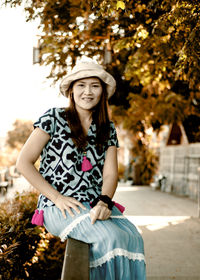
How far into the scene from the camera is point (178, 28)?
3293 millimetres

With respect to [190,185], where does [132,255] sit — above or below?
above

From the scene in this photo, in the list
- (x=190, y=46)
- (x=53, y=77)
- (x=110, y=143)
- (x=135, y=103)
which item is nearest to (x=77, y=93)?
(x=110, y=143)

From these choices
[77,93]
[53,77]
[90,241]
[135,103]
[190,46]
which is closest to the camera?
[90,241]

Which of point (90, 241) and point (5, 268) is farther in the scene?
point (5, 268)

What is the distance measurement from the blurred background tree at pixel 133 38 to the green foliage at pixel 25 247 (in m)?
1.84

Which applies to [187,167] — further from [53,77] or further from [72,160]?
[72,160]

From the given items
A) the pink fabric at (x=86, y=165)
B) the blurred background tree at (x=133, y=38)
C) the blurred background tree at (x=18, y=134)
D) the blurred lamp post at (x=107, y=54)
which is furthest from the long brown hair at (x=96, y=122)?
the blurred background tree at (x=18, y=134)

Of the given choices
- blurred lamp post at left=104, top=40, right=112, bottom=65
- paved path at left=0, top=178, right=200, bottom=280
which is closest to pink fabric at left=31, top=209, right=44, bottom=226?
paved path at left=0, top=178, right=200, bottom=280

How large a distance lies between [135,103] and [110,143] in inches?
238

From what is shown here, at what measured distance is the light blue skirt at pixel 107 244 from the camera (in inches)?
74.4

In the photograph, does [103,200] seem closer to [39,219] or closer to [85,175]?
[85,175]

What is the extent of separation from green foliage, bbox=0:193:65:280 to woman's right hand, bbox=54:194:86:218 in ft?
1.89

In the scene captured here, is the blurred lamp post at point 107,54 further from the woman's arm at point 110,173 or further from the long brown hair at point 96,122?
the woman's arm at point 110,173

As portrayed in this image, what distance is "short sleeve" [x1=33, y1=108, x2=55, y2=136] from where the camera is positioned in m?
2.23
